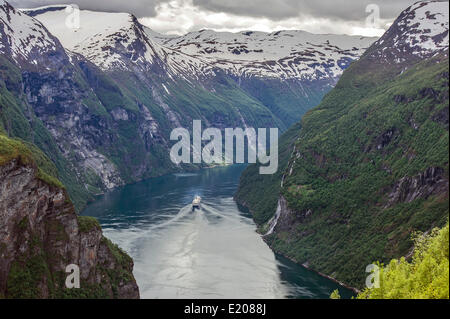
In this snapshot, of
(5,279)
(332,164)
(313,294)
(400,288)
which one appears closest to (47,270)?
(5,279)

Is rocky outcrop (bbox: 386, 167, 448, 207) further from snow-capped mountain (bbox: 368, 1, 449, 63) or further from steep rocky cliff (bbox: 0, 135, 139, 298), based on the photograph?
steep rocky cliff (bbox: 0, 135, 139, 298)

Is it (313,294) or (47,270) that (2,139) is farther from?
(313,294)

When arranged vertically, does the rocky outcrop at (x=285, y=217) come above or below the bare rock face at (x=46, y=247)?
below

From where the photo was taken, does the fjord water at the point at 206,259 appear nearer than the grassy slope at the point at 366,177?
Yes

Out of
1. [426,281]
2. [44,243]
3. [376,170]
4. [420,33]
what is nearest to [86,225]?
[44,243]

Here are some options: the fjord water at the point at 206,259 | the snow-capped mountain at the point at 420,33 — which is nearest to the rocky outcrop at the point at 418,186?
the fjord water at the point at 206,259

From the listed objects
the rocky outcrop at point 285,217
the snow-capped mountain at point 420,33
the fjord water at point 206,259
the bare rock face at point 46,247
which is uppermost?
the snow-capped mountain at point 420,33

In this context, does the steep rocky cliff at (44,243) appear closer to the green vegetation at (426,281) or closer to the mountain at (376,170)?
the mountain at (376,170)
